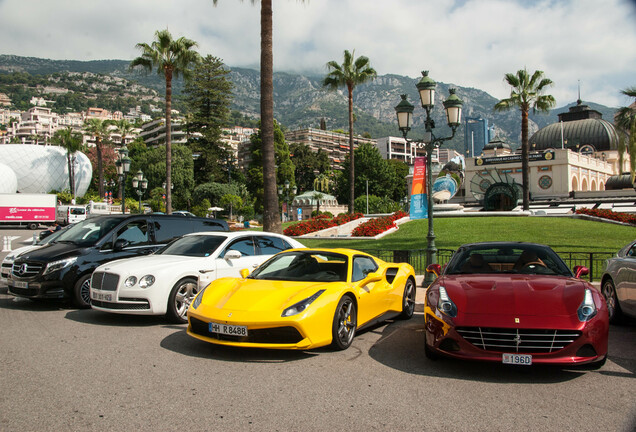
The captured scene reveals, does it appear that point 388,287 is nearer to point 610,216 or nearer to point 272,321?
point 272,321

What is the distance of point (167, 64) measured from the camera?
30.3 m

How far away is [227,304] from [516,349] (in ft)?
11.0

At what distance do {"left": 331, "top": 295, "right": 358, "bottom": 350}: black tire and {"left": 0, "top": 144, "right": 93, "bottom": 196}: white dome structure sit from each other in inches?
4177

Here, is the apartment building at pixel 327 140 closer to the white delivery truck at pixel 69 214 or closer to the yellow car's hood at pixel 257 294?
the white delivery truck at pixel 69 214

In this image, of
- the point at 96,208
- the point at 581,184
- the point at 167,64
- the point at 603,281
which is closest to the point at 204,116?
the point at 96,208

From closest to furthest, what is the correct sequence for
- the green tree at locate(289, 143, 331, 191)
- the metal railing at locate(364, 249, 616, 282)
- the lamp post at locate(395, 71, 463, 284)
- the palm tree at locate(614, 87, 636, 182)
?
1. the lamp post at locate(395, 71, 463, 284)
2. the metal railing at locate(364, 249, 616, 282)
3. the palm tree at locate(614, 87, 636, 182)
4. the green tree at locate(289, 143, 331, 191)

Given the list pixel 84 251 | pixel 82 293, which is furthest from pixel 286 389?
pixel 84 251

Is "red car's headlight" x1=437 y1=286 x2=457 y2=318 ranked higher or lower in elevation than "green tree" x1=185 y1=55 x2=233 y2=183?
lower

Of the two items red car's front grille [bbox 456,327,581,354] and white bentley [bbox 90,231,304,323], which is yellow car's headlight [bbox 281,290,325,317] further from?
white bentley [bbox 90,231,304,323]

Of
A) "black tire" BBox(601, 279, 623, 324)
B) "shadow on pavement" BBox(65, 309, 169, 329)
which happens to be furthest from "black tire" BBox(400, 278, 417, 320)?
"shadow on pavement" BBox(65, 309, 169, 329)

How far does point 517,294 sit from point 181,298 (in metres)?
5.31

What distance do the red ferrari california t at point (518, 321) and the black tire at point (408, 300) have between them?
2382 millimetres

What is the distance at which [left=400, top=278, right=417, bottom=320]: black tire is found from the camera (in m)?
8.42

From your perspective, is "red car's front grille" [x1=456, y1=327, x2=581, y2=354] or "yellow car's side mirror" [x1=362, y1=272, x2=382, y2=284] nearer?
"red car's front grille" [x1=456, y1=327, x2=581, y2=354]
